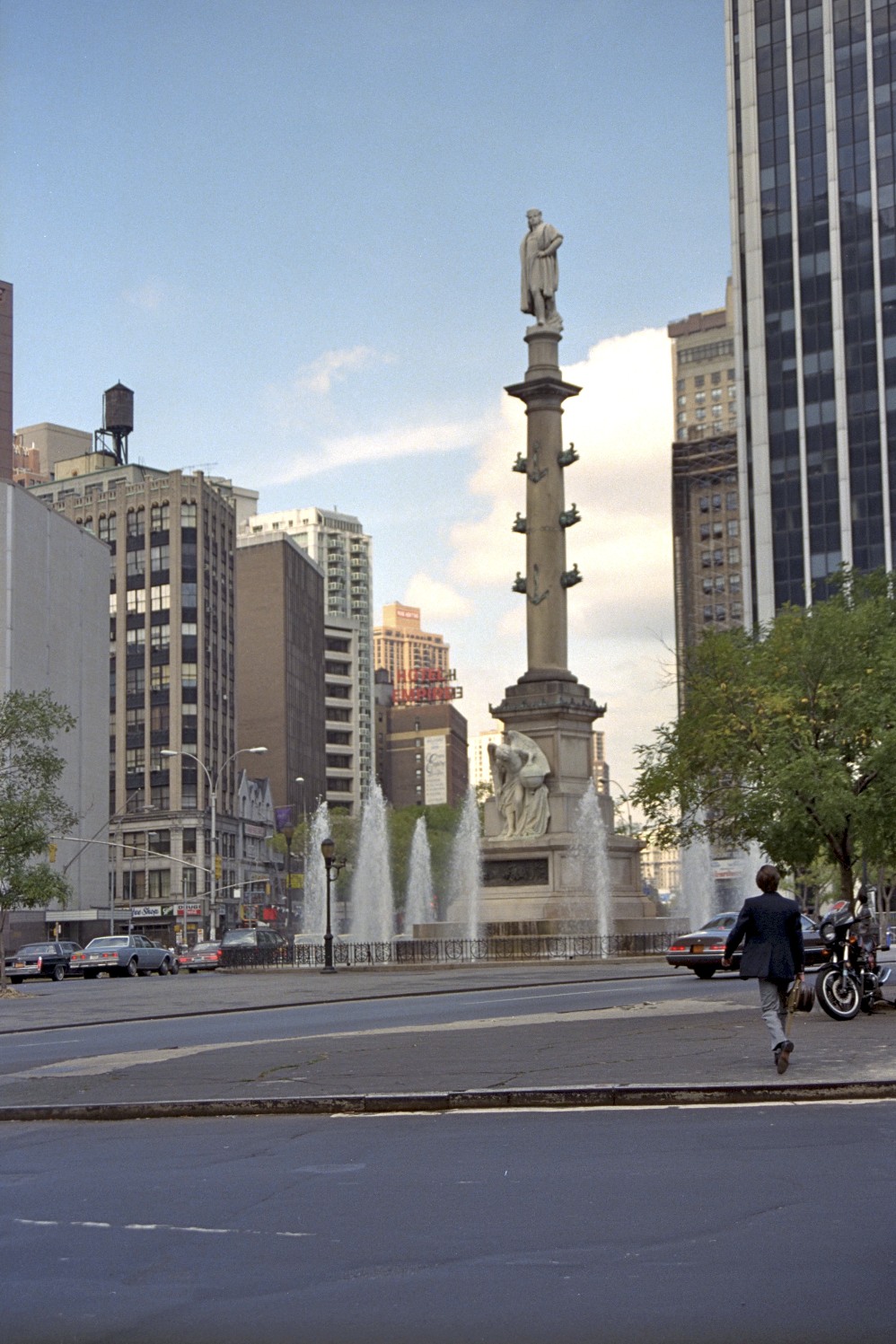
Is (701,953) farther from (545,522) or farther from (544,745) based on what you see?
(545,522)

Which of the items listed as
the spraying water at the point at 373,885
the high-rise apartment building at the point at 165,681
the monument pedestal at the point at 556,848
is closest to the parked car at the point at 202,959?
the spraying water at the point at 373,885

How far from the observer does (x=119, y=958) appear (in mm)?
56219

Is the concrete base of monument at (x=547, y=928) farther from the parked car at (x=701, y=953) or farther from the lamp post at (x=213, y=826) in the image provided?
the lamp post at (x=213, y=826)

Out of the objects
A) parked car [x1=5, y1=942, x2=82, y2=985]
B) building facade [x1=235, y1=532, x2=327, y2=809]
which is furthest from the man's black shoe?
building facade [x1=235, y1=532, x2=327, y2=809]

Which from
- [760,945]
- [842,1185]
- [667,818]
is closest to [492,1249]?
[842,1185]

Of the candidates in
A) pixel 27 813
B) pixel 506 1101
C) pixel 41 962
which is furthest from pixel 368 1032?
pixel 41 962

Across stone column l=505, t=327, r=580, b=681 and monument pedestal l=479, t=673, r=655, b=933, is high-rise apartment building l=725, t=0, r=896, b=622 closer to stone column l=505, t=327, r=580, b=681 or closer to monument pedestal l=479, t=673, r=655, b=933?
stone column l=505, t=327, r=580, b=681

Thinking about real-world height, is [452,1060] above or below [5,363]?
below

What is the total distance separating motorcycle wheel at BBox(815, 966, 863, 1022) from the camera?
1912 cm

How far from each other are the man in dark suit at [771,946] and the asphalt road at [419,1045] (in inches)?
23.2

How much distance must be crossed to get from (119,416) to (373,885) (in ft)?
390

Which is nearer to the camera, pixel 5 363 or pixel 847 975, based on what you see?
pixel 847 975

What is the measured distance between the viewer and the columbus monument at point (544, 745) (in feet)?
146

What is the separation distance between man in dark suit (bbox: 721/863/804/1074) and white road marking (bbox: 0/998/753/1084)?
5.49m
